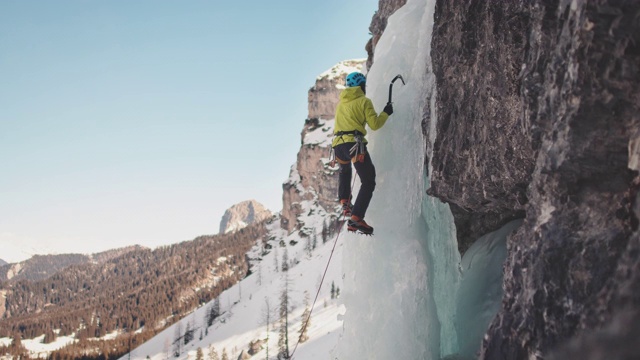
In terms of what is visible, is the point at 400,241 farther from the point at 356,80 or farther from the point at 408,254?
the point at 356,80

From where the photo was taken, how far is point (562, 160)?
2836 millimetres

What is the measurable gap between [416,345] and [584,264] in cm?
278

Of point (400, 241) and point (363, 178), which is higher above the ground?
point (363, 178)

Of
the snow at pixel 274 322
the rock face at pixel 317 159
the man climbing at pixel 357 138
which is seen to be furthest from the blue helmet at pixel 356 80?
the rock face at pixel 317 159

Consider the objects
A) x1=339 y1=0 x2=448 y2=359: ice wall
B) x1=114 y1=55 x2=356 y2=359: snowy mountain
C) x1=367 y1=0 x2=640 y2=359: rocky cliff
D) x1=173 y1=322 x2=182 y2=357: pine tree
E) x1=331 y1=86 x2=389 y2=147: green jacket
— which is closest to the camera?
x1=367 y1=0 x2=640 y2=359: rocky cliff

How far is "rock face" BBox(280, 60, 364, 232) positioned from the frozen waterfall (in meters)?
103

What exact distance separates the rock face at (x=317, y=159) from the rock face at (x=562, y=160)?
4139 inches

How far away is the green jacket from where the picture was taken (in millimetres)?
5328

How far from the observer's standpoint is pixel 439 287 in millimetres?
5449

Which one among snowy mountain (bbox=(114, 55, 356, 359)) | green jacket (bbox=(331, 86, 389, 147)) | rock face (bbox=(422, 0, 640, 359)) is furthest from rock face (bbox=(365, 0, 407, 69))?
rock face (bbox=(422, 0, 640, 359))

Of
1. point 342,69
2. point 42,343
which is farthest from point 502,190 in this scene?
point 42,343

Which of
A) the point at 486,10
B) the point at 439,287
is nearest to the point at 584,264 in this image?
the point at 486,10

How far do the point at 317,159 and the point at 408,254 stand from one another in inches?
4284

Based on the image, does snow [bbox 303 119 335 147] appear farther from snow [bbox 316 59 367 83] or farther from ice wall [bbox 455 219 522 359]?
ice wall [bbox 455 219 522 359]
